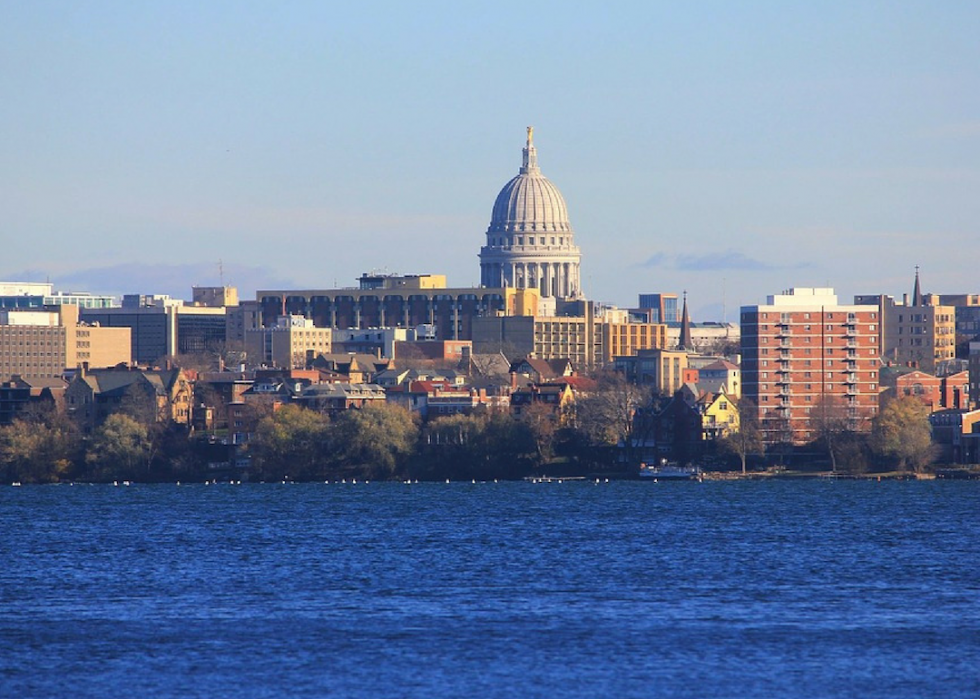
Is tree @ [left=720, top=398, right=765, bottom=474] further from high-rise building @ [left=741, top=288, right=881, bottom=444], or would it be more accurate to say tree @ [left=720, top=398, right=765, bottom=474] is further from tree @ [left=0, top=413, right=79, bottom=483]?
tree @ [left=0, top=413, right=79, bottom=483]

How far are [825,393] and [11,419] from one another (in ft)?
153

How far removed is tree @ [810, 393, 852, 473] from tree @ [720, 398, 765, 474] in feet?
10.2

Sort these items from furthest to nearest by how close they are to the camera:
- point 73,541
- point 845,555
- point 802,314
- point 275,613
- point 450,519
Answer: point 802,314 → point 450,519 → point 73,541 → point 845,555 → point 275,613

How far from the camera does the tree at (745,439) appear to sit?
128 metres

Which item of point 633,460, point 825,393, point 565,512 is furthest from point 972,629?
point 825,393

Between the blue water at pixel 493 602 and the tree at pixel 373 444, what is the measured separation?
1125 inches

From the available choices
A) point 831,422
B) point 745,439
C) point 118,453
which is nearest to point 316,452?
point 118,453

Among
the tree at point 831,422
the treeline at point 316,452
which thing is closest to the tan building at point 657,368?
the tree at point 831,422

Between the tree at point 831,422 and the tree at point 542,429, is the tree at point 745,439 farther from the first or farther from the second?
the tree at point 542,429

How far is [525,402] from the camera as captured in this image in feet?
463

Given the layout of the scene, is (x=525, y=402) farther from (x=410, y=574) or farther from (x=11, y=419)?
(x=410, y=574)

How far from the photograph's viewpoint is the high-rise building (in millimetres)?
137500

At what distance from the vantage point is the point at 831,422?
424ft

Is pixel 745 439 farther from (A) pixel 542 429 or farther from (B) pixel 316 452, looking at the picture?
(B) pixel 316 452
